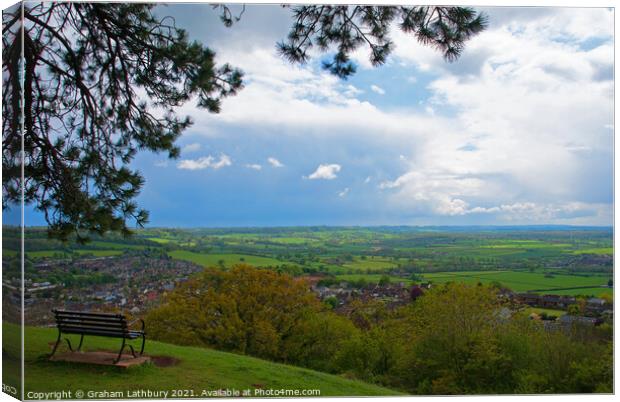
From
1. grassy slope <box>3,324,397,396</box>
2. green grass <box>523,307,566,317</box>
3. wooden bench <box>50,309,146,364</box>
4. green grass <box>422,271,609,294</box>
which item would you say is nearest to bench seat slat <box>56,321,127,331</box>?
wooden bench <box>50,309,146,364</box>

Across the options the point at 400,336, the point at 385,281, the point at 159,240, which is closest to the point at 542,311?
the point at 400,336

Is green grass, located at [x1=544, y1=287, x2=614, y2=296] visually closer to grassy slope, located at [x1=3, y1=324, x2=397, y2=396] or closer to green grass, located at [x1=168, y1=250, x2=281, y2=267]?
grassy slope, located at [x1=3, y1=324, x2=397, y2=396]

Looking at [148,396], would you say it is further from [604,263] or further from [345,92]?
[604,263]

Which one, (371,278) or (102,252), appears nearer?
(102,252)

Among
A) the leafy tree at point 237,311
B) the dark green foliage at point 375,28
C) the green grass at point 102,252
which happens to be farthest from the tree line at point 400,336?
the dark green foliage at point 375,28

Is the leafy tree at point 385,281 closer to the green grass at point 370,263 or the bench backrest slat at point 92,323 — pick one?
the green grass at point 370,263

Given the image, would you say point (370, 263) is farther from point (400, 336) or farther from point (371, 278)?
point (400, 336)
